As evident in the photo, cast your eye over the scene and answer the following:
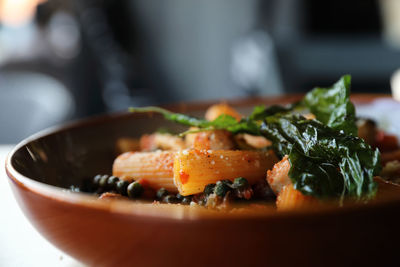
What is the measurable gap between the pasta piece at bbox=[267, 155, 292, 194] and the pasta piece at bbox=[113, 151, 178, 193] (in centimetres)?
26

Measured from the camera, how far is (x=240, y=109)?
1.71 metres

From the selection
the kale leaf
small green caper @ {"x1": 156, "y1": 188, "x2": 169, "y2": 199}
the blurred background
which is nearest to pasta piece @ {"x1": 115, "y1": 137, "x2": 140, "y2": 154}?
the kale leaf

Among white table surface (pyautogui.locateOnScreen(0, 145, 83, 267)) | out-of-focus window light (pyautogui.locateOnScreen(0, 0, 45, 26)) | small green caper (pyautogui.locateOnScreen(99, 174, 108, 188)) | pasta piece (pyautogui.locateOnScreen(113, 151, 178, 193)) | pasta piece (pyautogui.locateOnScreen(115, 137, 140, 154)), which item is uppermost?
out-of-focus window light (pyautogui.locateOnScreen(0, 0, 45, 26))

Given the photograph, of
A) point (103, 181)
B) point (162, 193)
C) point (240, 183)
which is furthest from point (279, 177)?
point (103, 181)

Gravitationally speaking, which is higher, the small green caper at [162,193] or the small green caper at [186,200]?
the small green caper at [186,200]

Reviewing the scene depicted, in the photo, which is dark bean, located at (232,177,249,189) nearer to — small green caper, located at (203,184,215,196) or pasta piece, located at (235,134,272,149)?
small green caper, located at (203,184,215,196)

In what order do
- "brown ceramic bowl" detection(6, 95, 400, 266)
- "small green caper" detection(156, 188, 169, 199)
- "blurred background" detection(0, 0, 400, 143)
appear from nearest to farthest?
"brown ceramic bowl" detection(6, 95, 400, 266)
"small green caper" detection(156, 188, 169, 199)
"blurred background" detection(0, 0, 400, 143)

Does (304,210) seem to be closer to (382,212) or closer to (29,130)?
(382,212)

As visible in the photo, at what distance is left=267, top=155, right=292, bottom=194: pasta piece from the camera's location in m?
0.92

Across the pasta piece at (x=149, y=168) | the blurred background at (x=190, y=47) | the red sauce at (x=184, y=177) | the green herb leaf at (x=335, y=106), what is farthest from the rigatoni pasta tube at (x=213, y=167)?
the blurred background at (x=190, y=47)

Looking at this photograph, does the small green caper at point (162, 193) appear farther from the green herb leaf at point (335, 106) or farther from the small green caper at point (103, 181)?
the green herb leaf at point (335, 106)

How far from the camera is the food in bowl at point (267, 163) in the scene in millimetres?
864

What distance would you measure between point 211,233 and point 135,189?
1.64 ft

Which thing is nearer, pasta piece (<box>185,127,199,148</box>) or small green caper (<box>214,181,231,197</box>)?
small green caper (<box>214,181,231,197</box>)
